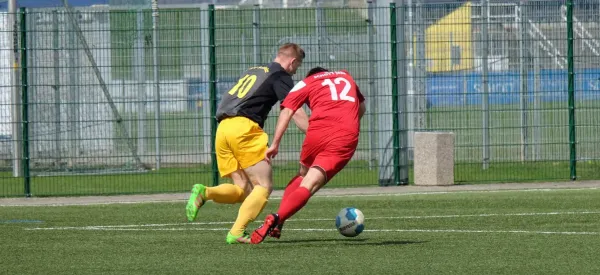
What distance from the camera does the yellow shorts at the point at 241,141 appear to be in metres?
10.8

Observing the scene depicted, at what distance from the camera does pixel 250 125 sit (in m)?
10.9

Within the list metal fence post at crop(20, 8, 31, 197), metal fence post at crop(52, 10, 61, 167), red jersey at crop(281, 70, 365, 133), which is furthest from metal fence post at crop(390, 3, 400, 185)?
red jersey at crop(281, 70, 365, 133)

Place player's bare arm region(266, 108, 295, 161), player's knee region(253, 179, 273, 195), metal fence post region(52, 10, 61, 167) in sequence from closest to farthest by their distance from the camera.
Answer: player's bare arm region(266, 108, 295, 161), player's knee region(253, 179, 273, 195), metal fence post region(52, 10, 61, 167)


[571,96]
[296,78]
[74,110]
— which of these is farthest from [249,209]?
[571,96]

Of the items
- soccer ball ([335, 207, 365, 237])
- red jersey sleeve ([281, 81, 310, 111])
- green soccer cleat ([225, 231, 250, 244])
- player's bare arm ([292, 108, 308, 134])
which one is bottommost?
green soccer cleat ([225, 231, 250, 244])

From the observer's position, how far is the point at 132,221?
44.1 ft

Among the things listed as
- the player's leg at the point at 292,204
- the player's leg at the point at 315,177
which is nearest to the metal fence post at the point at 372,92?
the player's leg at the point at 315,177

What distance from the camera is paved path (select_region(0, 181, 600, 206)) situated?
1698 centimetres

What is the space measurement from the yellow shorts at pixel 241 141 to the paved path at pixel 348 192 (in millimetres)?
6027

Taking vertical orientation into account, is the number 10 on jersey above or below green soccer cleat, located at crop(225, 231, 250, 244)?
above

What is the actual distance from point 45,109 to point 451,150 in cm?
615

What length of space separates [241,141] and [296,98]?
2.22 feet

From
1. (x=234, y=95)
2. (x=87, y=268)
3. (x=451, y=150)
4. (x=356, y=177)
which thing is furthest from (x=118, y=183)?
(x=87, y=268)

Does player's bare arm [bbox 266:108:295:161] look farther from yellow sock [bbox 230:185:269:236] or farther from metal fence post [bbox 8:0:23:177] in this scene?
metal fence post [bbox 8:0:23:177]
